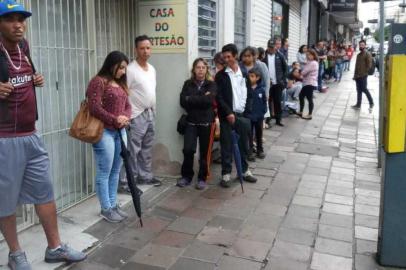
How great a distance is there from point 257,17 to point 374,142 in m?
3.83

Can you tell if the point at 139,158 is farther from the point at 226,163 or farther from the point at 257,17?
the point at 257,17

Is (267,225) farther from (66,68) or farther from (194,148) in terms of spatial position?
(66,68)

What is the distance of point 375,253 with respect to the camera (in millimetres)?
4156

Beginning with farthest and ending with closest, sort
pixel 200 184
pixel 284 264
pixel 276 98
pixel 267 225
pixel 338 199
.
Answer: pixel 276 98
pixel 200 184
pixel 338 199
pixel 267 225
pixel 284 264

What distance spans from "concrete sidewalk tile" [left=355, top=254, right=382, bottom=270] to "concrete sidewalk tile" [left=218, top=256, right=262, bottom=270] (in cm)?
86

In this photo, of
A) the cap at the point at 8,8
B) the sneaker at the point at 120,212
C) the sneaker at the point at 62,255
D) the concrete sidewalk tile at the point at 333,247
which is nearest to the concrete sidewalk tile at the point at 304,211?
the concrete sidewalk tile at the point at 333,247

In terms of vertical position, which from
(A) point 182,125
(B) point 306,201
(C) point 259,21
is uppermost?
(C) point 259,21

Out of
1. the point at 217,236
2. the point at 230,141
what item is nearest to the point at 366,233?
the point at 217,236

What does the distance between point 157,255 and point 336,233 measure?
1.84 metres

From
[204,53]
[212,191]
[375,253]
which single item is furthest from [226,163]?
[375,253]

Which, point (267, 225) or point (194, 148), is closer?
point (267, 225)

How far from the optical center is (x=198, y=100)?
555 centimetres

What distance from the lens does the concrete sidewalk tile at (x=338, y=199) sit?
553cm

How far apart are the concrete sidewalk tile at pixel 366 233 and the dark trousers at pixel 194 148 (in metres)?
2.02
